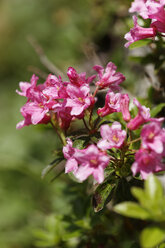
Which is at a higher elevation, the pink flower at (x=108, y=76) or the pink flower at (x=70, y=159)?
the pink flower at (x=108, y=76)

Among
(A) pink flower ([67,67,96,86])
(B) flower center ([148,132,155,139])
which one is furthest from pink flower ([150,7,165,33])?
(B) flower center ([148,132,155,139])

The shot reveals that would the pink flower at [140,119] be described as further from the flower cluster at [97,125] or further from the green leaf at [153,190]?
the green leaf at [153,190]

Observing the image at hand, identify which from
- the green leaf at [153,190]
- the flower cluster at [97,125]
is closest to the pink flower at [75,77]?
the flower cluster at [97,125]

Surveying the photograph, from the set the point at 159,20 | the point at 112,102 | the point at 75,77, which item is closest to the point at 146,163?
the point at 112,102

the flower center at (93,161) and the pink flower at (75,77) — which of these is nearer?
the flower center at (93,161)

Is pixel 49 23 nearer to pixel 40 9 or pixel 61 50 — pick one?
pixel 40 9

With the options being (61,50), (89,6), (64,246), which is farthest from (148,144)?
(61,50)
